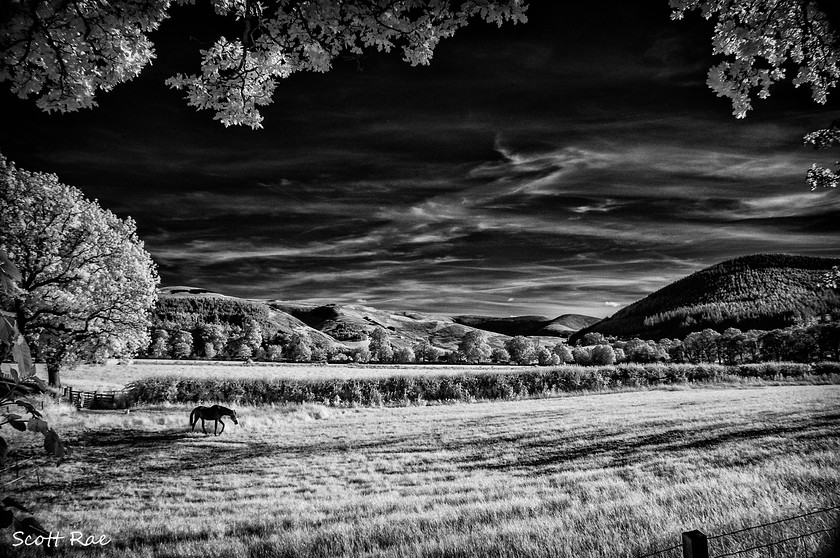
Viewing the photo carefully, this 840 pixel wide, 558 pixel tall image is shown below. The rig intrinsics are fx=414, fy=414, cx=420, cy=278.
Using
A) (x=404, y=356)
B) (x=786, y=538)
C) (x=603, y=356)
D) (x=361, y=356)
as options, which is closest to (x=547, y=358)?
(x=603, y=356)

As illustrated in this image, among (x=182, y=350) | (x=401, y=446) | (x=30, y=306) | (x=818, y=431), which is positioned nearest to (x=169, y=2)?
(x=401, y=446)

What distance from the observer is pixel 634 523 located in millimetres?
7906

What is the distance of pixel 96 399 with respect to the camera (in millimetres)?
30297

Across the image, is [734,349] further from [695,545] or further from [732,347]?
[695,545]

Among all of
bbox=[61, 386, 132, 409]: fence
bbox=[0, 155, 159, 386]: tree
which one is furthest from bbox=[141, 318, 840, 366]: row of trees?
bbox=[0, 155, 159, 386]: tree

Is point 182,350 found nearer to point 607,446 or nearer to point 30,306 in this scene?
point 30,306

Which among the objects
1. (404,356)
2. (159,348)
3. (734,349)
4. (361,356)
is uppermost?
(159,348)

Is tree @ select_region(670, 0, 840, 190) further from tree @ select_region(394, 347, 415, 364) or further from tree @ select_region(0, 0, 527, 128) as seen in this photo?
tree @ select_region(394, 347, 415, 364)

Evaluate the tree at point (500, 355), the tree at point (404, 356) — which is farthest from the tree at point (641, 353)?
the tree at point (404, 356)

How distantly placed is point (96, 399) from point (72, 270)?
14.5 metres

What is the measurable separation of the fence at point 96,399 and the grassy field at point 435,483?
697 centimetres

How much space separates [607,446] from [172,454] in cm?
1796

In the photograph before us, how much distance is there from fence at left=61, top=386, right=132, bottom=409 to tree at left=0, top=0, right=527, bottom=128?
1307 inches

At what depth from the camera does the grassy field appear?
7812 mm
